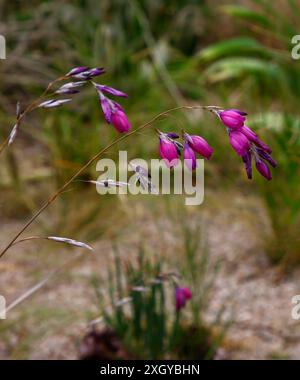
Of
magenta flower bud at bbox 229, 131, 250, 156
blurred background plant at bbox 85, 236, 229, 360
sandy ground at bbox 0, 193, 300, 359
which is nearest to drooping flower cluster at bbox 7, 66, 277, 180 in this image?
magenta flower bud at bbox 229, 131, 250, 156

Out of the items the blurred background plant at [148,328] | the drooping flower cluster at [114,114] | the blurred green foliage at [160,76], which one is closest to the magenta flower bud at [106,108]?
the drooping flower cluster at [114,114]

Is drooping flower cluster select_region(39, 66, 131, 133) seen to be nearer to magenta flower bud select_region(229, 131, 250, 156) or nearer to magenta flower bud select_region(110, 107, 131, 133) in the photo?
magenta flower bud select_region(110, 107, 131, 133)

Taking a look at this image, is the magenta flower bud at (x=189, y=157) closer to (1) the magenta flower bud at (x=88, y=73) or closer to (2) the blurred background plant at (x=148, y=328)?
(1) the magenta flower bud at (x=88, y=73)

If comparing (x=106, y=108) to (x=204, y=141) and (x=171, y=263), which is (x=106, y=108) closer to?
(x=204, y=141)

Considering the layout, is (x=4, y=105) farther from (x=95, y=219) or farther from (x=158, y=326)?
(x=158, y=326)

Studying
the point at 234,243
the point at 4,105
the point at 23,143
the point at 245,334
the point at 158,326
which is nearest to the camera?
the point at 158,326

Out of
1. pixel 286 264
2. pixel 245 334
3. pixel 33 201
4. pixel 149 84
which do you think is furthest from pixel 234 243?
pixel 149 84

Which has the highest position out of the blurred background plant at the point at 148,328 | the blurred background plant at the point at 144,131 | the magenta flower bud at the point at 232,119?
the blurred background plant at the point at 144,131
